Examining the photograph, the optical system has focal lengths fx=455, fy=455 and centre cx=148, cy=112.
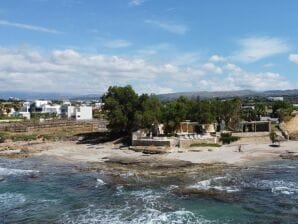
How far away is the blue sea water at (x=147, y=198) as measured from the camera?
35.0 metres

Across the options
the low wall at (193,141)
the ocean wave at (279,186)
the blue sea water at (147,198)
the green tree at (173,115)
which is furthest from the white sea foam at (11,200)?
the green tree at (173,115)

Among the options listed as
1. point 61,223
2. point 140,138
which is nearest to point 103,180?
point 61,223

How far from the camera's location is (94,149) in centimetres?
7506

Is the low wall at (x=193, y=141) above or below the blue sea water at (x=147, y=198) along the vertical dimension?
above

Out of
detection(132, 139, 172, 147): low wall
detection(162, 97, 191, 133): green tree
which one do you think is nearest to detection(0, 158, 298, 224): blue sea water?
detection(132, 139, 172, 147): low wall

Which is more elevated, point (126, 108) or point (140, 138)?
point (126, 108)

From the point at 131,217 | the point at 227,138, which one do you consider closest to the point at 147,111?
the point at 227,138

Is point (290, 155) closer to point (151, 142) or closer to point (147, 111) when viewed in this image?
point (151, 142)

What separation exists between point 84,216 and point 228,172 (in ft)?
73.1

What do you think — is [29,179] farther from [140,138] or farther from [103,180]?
[140,138]

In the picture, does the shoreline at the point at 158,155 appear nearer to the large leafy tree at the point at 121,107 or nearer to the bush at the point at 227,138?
the bush at the point at 227,138

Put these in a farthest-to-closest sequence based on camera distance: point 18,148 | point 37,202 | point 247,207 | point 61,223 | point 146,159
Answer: point 18,148, point 146,159, point 37,202, point 247,207, point 61,223

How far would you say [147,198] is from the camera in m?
40.8

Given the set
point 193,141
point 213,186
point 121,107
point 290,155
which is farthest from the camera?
point 121,107
